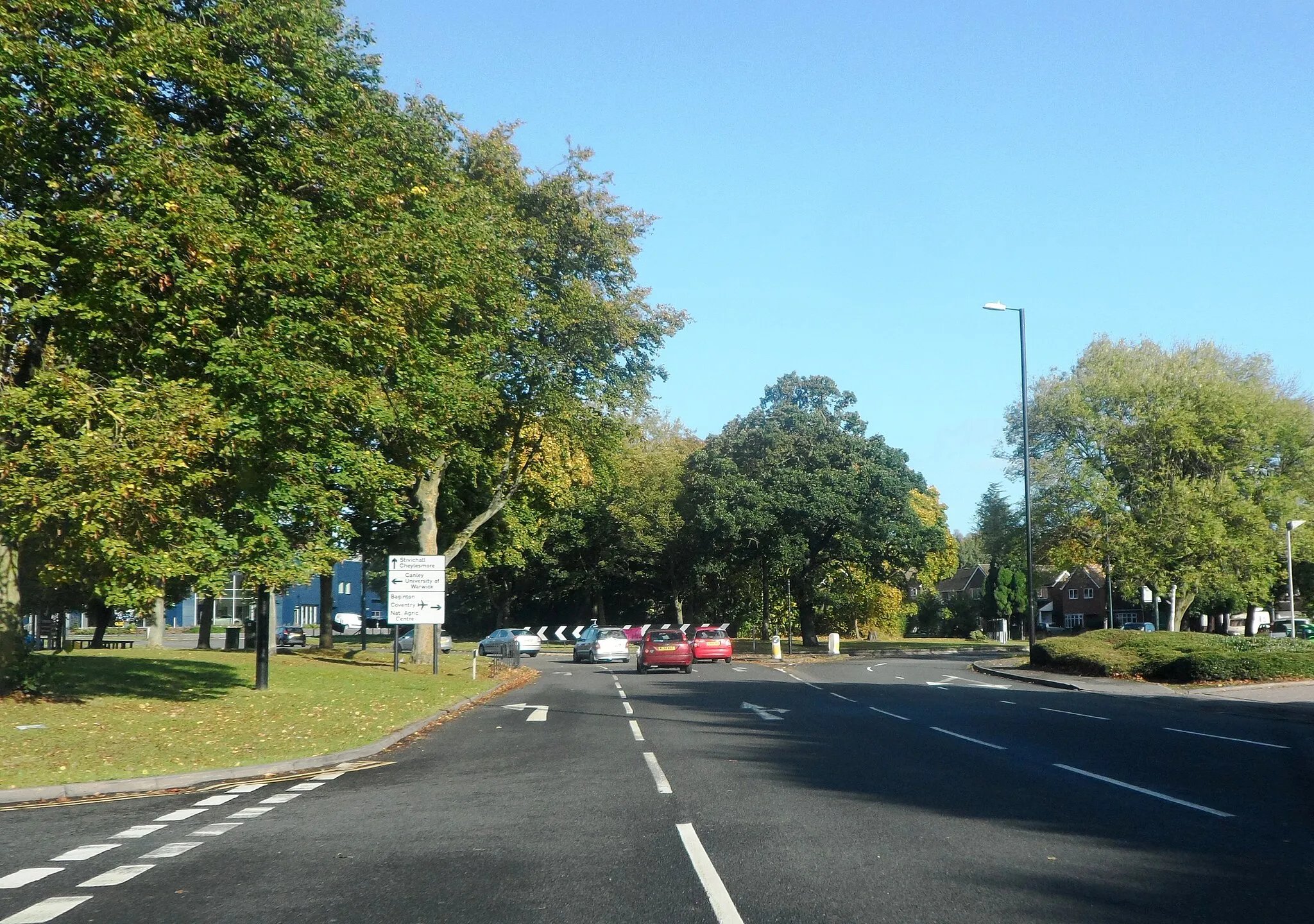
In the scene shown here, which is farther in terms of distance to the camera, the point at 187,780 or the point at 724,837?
the point at 187,780

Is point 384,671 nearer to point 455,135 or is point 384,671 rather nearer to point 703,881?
point 455,135

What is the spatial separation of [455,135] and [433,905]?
3006cm

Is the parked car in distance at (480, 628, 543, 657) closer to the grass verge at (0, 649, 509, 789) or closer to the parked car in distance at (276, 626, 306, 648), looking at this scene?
the parked car in distance at (276, 626, 306, 648)

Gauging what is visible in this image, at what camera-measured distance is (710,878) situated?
7012mm

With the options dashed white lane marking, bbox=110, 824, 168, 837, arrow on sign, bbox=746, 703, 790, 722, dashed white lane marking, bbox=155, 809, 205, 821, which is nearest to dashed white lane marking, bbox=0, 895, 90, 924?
dashed white lane marking, bbox=110, 824, 168, 837

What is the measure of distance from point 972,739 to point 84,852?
11.4m

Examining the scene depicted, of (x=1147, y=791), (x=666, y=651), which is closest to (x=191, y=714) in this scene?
(x=1147, y=791)

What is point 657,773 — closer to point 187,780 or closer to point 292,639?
point 187,780

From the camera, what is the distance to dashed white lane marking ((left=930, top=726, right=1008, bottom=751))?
14.5m

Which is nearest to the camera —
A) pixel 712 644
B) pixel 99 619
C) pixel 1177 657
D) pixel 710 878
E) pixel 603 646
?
pixel 710 878

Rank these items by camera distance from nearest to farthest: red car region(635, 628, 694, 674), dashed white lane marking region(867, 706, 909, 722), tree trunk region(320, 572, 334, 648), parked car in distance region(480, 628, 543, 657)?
dashed white lane marking region(867, 706, 909, 722), red car region(635, 628, 694, 674), tree trunk region(320, 572, 334, 648), parked car in distance region(480, 628, 543, 657)

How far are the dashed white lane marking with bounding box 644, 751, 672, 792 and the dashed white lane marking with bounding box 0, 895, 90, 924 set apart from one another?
549 cm

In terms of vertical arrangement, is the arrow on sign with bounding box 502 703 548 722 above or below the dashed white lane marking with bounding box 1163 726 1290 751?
below

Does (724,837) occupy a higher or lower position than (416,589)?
lower
